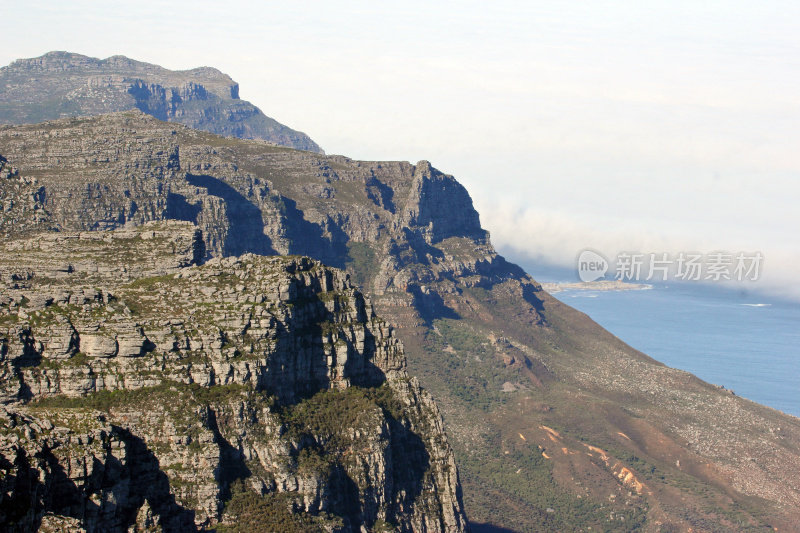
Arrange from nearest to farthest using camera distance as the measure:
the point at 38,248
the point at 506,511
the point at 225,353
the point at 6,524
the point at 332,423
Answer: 1. the point at 6,524
2. the point at 225,353
3. the point at 332,423
4. the point at 38,248
5. the point at 506,511

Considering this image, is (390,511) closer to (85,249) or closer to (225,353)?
(225,353)

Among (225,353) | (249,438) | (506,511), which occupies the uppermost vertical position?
(225,353)

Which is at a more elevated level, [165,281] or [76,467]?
[165,281]

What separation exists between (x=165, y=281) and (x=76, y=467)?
117 ft

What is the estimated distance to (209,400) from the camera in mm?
106938

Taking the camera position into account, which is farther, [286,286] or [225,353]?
[286,286]

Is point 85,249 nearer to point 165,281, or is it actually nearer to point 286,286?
point 165,281

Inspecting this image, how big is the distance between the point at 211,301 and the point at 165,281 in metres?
6.90

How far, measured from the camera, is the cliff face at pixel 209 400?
303ft

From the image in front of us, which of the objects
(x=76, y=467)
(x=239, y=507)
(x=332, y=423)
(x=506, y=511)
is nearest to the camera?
(x=76, y=467)

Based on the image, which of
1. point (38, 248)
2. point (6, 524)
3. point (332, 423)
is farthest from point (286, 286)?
point (6, 524)

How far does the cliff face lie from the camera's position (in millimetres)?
92250

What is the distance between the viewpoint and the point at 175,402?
105 m

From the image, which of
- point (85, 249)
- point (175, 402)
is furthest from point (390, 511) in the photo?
point (85, 249)
